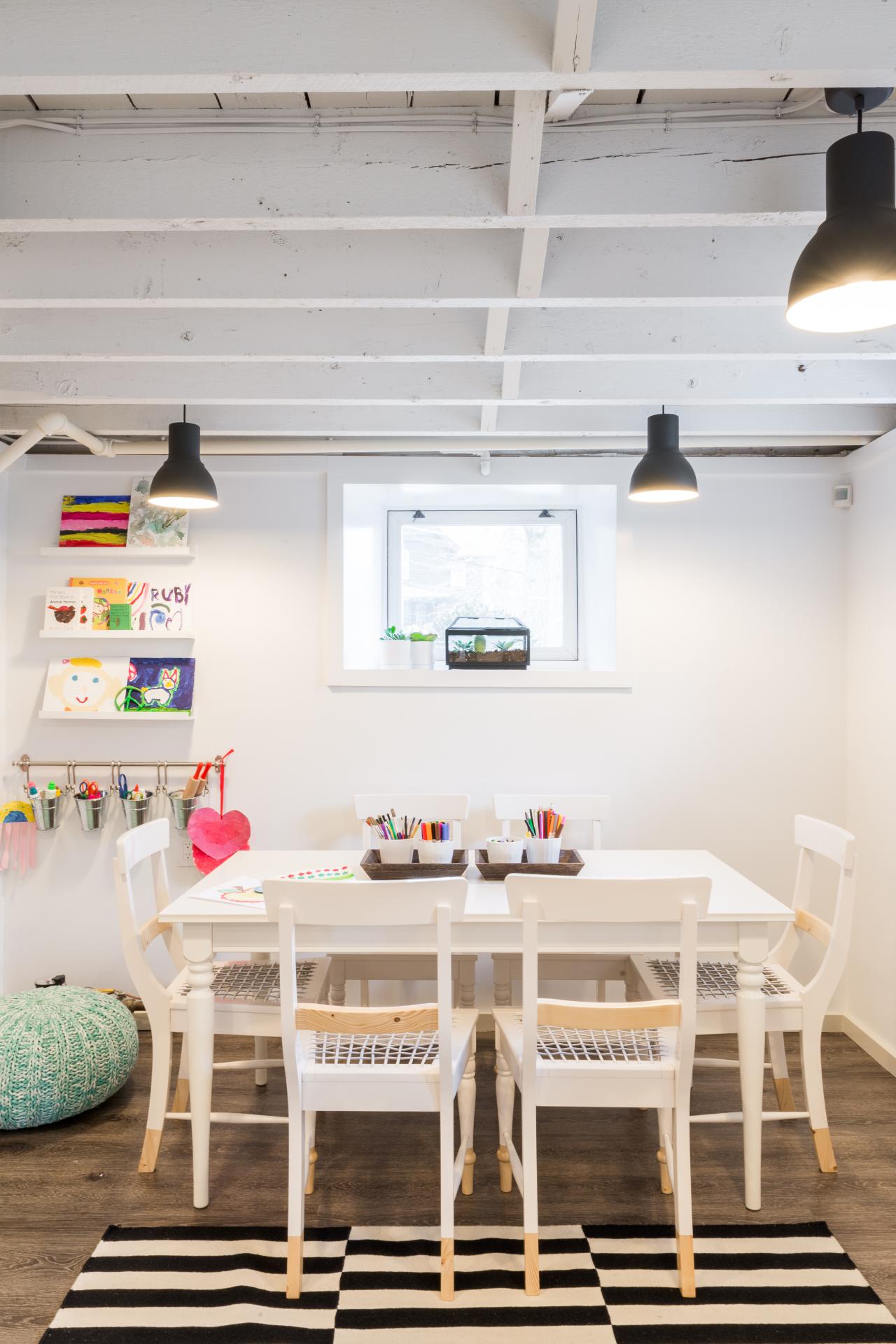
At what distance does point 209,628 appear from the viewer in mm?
3652

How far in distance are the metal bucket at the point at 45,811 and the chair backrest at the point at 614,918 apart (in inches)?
89.7

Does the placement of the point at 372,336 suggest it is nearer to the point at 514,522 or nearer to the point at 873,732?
the point at 514,522

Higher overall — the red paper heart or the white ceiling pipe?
the white ceiling pipe

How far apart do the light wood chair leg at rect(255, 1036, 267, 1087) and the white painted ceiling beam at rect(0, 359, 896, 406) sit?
206 centimetres

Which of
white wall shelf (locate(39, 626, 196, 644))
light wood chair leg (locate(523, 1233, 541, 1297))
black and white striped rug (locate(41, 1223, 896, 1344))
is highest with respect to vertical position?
white wall shelf (locate(39, 626, 196, 644))

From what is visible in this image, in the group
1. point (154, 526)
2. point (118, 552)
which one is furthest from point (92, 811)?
point (154, 526)

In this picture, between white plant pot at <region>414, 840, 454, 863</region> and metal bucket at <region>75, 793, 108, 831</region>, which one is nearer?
white plant pot at <region>414, 840, 454, 863</region>

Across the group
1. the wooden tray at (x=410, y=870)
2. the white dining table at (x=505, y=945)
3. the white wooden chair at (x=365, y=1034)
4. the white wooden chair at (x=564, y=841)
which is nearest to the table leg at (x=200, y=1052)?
the white dining table at (x=505, y=945)

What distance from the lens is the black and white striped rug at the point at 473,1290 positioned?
6.24ft

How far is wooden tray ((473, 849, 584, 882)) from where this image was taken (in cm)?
266

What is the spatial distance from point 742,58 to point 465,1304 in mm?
2380

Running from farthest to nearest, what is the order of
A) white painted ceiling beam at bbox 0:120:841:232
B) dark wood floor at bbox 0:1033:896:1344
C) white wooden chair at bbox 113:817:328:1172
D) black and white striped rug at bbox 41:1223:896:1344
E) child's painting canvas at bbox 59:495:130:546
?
child's painting canvas at bbox 59:495:130:546, white wooden chair at bbox 113:817:328:1172, dark wood floor at bbox 0:1033:896:1344, black and white striped rug at bbox 41:1223:896:1344, white painted ceiling beam at bbox 0:120:841:232

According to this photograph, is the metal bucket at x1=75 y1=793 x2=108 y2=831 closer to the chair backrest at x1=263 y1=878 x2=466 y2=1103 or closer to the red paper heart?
the red paper heart

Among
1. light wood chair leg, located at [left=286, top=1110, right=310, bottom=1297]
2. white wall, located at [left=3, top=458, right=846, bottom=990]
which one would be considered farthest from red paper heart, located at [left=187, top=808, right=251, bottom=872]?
light wood chair leg, located at [left=286, top=1110, right=310, bottom=1297]
